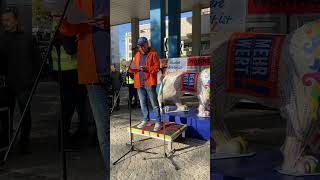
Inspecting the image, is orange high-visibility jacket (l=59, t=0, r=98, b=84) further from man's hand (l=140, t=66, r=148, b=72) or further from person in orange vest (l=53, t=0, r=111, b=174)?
man's hand (l=140, t=66, r=148, b=72)

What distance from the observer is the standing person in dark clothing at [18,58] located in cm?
182

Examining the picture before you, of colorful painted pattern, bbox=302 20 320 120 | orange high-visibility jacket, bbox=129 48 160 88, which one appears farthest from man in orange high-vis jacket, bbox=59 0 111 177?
colorful painted pattern, bbox=302 20 320 120

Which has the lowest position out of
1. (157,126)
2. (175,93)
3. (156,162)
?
(156,162)

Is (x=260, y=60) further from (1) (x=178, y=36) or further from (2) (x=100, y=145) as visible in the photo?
(2) (x=100, y=145)

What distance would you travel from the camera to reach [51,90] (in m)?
1.73

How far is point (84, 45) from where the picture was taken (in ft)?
5.44

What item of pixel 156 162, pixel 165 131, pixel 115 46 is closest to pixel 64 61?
pixel 115 46

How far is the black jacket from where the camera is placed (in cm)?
181

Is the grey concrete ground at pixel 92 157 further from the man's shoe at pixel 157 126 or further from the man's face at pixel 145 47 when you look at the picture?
the man's face at pixel 145 47

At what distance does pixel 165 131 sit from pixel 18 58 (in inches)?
32.0

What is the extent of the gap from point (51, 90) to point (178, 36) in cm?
71

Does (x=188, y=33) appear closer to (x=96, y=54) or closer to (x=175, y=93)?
(x=96, y=54)

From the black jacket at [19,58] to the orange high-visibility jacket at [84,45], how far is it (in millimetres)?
248

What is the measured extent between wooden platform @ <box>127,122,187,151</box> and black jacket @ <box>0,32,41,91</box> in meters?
0.53
